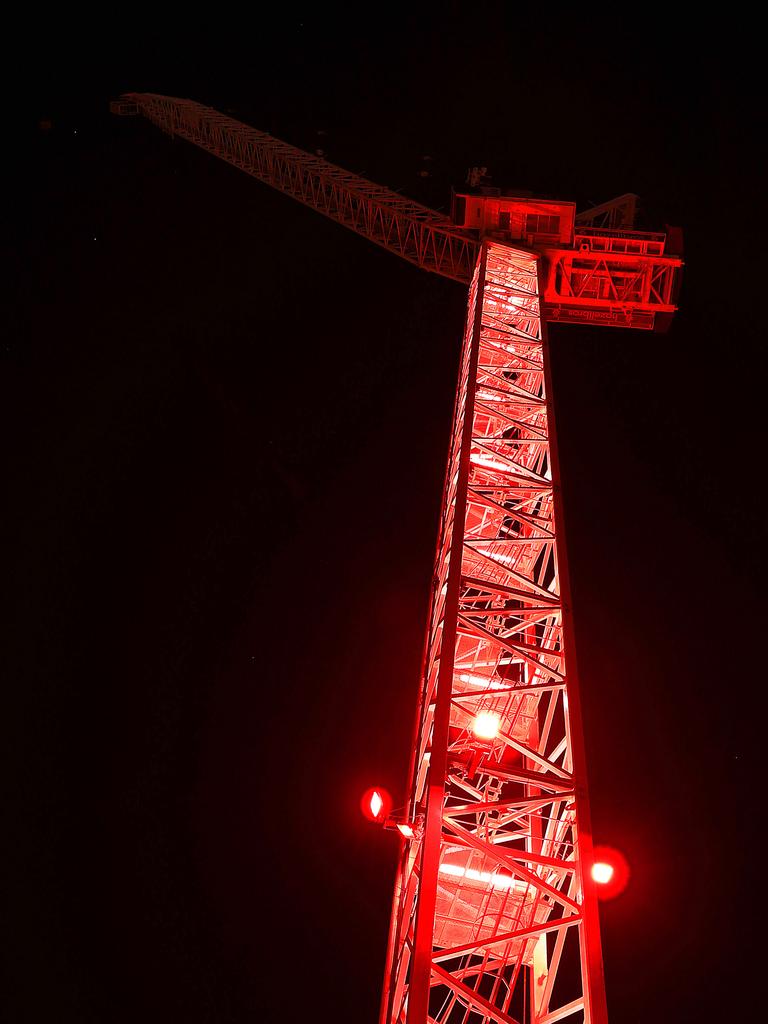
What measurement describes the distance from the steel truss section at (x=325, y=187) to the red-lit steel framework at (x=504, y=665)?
205 millimetres

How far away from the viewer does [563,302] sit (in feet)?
85.8

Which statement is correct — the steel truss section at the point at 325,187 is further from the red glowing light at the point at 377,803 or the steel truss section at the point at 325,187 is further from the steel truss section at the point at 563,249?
the red glowing light at the point at 377,803

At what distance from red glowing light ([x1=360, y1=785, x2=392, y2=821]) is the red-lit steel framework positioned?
17.8 inches

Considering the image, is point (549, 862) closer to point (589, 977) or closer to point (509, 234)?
point (589, 977)

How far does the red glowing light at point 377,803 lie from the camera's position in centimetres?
1073

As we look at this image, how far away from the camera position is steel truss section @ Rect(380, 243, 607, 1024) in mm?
9984

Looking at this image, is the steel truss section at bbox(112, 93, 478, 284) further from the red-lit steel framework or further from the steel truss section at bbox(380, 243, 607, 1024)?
the steel truss section at bbox(380, 243, 607, 1024)

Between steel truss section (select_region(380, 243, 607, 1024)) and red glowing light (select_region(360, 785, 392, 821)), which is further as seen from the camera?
red glowing light (select_region(360, 785, 392, 821))

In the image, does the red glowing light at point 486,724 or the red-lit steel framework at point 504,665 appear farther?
the red glowing light at point 486,724

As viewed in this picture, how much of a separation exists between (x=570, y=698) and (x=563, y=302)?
16.9 metres

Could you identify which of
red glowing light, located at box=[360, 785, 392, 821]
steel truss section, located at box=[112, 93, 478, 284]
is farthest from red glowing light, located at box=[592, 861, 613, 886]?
steel truss section, located at box=[112, 93, 478, 284]

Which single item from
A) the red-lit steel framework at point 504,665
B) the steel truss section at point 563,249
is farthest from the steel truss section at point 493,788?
the steel truss section at point 563,249

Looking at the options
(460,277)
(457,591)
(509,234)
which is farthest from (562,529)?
(460,277)

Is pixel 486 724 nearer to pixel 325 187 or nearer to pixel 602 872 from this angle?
pixel 602 872
